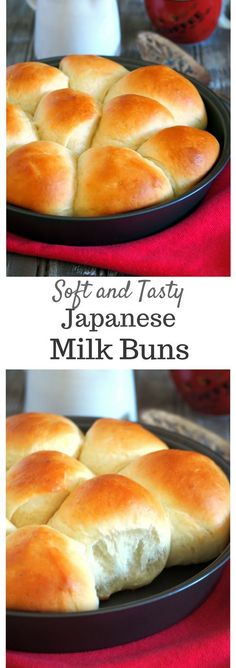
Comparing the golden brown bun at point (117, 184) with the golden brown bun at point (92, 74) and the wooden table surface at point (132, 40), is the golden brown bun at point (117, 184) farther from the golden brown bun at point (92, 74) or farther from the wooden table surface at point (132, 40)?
the wooden table surface at point (132, 40)

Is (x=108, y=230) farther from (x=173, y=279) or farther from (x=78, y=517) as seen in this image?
(x=78, y=517)

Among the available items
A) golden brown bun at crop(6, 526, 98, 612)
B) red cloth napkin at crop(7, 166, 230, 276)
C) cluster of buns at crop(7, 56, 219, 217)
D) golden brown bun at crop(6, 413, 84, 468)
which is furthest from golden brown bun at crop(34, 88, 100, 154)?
golden brown bun at crop(6, 526, 98, 612)

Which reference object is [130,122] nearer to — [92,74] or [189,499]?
[92,74]

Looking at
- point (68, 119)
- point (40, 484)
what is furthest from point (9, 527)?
point (68, 119)

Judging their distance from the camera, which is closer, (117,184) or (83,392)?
(117,184)

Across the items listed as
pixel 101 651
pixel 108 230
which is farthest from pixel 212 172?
pixel 101 651

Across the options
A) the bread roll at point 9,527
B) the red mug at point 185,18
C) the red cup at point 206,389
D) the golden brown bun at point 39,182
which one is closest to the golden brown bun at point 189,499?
the bread roll at point 9,527
